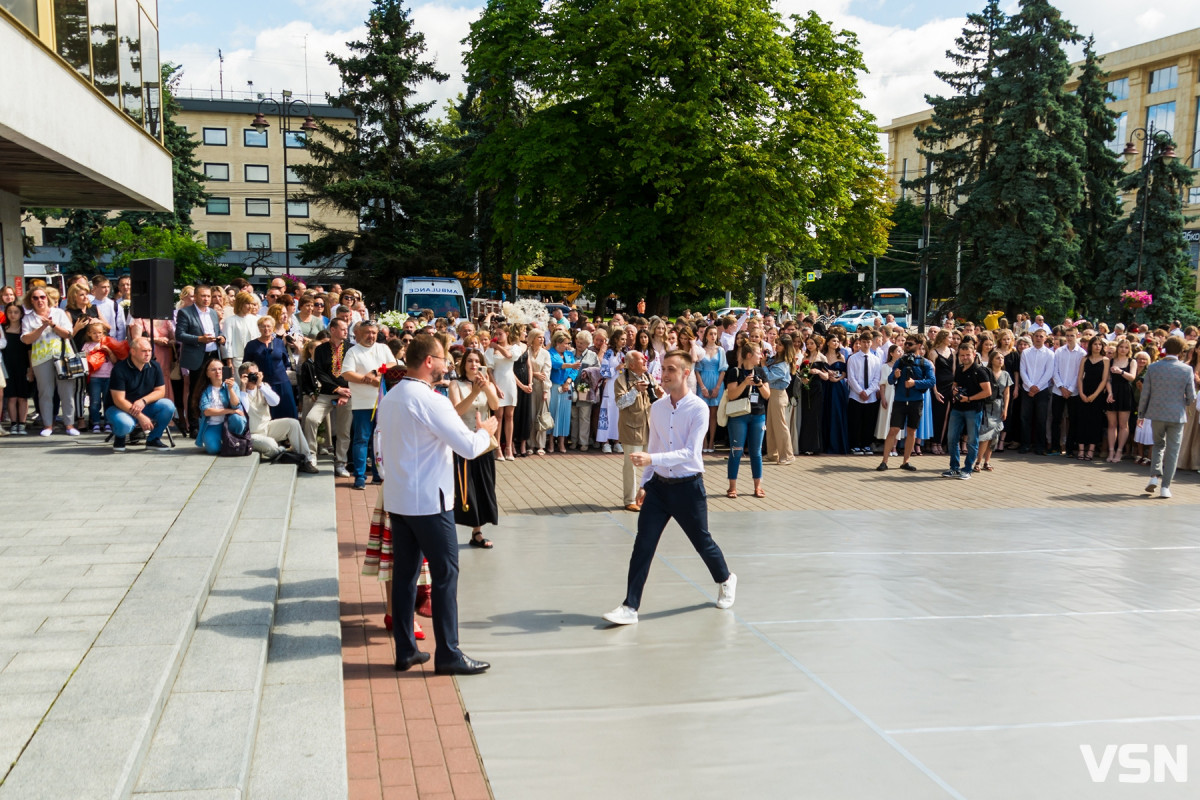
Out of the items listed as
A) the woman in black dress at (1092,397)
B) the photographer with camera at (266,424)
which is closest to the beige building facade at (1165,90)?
the woman in black dress at (1092,397)

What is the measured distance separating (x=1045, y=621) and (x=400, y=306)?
23231mm

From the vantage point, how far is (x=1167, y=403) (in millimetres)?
12773

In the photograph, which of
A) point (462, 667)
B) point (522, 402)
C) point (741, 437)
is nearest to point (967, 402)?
point (741, 437)

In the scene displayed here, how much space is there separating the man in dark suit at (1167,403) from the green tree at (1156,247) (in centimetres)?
3220

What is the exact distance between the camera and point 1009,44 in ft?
126

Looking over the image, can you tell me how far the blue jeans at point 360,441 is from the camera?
11477mm

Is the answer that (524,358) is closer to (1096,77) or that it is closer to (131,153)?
(131,153)

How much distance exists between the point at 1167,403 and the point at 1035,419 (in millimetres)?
4161

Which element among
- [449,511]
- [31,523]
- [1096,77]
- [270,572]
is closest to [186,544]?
[270,572]

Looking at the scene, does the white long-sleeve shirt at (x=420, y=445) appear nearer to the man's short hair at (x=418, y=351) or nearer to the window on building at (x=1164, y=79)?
the man's short hair at (x=418, y=351)

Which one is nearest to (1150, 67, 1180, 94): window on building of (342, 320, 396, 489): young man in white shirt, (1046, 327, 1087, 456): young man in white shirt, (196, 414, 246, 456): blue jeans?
(1046, 327, 1087, 456): young man in white shirt

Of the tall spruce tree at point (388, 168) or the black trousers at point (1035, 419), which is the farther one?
the tall spruce tree at point (388, 168)

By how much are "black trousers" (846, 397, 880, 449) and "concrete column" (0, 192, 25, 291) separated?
15.1 m

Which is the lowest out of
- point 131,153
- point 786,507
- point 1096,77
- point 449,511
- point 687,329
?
point 786,507
